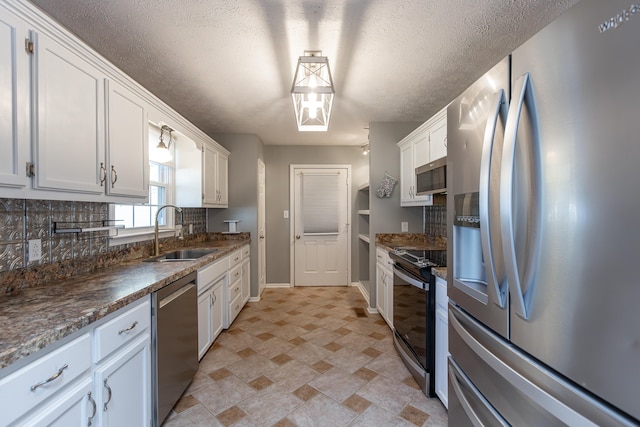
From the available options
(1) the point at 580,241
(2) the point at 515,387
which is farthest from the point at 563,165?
(2) the point at 515,387

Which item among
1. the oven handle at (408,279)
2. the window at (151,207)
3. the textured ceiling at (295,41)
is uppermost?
the textured ceiling at (295,41)

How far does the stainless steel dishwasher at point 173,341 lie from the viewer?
1.58 meters

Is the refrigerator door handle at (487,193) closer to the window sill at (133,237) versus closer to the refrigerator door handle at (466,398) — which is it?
the refrigerator door handle at (466,398)

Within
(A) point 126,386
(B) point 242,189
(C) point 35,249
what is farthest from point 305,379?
(B) point 242,189

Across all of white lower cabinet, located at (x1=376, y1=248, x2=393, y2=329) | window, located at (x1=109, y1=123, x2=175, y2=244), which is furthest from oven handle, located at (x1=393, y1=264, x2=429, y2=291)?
window, located at (x1=109, y1=123, x2=175, y2=244)

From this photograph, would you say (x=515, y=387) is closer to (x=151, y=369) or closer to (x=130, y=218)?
(x=151, y=369)

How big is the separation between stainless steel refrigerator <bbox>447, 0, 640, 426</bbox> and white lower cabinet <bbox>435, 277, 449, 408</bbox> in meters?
0.68

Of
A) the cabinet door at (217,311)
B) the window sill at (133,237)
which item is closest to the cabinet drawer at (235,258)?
the cabinet door at (217,311)

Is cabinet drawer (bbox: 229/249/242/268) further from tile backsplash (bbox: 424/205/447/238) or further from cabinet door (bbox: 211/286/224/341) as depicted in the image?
tile backsplash (bbox: 424/205/447/238)

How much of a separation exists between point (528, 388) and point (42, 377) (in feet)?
5.07

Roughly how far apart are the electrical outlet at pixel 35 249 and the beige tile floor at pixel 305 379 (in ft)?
4.06

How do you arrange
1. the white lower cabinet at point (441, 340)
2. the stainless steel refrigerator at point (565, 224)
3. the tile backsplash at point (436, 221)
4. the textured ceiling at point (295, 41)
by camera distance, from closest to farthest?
the stainless steel refrigerator at point (565, 224), the textured ceiling at point (295, 41), the white lower cabinet at point (441, 340), the tile backsplash at point (436, 221)

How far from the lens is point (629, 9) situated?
589 mm

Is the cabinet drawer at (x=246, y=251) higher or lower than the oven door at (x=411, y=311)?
higher
